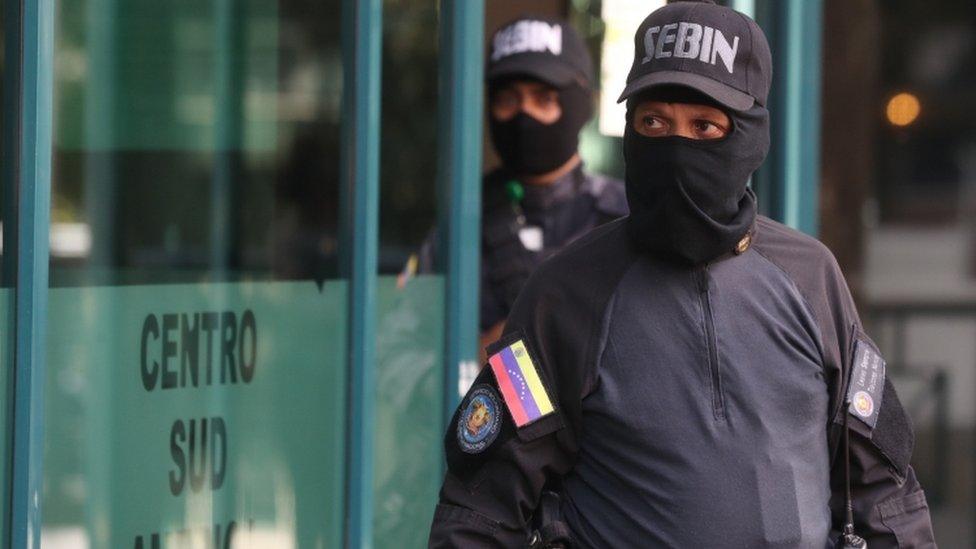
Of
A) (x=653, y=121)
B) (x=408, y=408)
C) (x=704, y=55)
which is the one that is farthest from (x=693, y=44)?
(x=408, y=408)

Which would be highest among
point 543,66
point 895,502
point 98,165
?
point 543,66

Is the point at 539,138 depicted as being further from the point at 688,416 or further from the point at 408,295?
the point at 688,416

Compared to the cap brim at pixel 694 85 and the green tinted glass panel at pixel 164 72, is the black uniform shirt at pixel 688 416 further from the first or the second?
the green tinted glass panel at pixel 164 72

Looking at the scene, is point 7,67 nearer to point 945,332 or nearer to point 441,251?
point 441,251

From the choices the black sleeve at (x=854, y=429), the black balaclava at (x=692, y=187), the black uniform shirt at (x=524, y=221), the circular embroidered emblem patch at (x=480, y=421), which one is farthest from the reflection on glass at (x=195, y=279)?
the black sleeve at (x=854, y=429)

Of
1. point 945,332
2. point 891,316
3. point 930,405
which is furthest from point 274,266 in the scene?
point 945,332

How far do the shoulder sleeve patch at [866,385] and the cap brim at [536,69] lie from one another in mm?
1835

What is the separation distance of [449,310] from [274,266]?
20.7 inches

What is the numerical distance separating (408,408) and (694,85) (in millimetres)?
2146

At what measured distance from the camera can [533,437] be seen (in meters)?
2.56

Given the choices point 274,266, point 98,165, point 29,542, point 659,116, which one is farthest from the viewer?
point 274,266

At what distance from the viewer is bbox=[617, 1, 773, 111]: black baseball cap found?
2.56 m

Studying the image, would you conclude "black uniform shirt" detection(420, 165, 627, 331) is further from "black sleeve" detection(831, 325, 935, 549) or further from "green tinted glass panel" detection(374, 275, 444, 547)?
"black sleeve" detection(831, 325, 935, 549)

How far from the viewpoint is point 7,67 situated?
3.48 m
